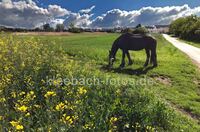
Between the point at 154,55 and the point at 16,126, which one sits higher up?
the point at 16,126

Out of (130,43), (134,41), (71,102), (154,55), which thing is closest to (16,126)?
(71,102)

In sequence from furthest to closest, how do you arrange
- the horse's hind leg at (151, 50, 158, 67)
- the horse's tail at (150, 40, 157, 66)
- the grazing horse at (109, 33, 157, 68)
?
the horse's hind leg at (151, 50, 158, 67) < the horse's tail at (150, 40, 157, 66) < the grazing horse at (109, 33, 157, 68)

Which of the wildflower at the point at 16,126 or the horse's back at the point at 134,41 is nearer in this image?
the wildflower at the point at 16,126

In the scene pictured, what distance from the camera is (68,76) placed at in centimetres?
1189

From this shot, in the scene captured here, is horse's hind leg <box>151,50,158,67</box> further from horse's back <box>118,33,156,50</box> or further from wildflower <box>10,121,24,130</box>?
wildflower <box>10,121,24,130</box>

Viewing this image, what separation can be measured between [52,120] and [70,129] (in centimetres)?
42

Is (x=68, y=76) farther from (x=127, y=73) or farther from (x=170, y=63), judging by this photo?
(x=170, y=63)

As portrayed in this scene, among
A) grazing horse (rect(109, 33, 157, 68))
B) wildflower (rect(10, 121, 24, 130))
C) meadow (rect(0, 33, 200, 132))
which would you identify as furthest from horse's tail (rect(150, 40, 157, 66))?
wildflower (rect(10, 121, 24, 130))

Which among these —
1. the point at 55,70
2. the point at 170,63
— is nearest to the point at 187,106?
the point at 55,70

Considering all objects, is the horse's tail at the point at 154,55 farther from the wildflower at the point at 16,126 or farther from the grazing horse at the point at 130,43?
the wildflower at the point at 16,126

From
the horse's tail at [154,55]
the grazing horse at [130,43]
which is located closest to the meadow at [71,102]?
the grazing horse at [130,43]

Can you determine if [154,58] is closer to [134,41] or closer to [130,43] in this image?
[134,41]

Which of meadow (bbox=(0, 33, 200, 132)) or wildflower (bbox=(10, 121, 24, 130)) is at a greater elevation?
wildflower (bbox=(10, 121, 24, 130))

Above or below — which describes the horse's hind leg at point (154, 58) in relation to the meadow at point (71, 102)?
below
